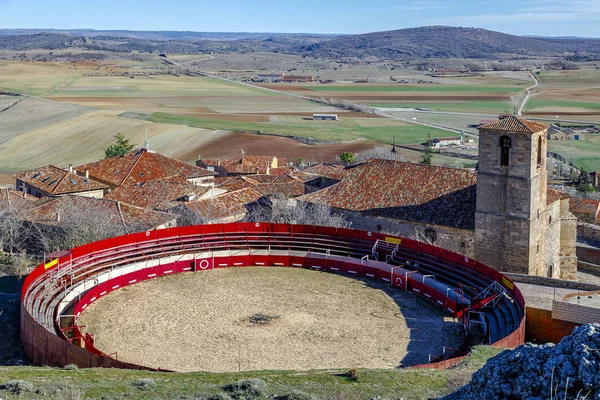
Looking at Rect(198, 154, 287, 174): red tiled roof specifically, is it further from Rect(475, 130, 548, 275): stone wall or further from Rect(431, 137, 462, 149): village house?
Rect(475, 130, 548, 275): stone wall

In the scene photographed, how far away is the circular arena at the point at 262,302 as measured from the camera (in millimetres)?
26250

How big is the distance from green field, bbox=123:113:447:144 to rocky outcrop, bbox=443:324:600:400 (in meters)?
90.3

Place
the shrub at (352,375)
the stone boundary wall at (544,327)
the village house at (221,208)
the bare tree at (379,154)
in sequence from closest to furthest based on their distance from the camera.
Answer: the shrub at (352,375)
the stone boundary wall at (544,327)
the village house at (221,208)
the bare tree at (379,154)

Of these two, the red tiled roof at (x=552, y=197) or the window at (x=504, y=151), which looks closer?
the window at (x=504, y=151)

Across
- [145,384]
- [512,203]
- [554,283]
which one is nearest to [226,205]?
[512,203]

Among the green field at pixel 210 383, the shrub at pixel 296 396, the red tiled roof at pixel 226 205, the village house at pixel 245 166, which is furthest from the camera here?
the village house at pixel 245 166

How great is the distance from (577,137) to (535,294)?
7947 centimetres

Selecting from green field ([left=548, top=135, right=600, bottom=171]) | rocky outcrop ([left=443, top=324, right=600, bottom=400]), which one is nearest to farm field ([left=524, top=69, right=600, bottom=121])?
green field ([left=548, top=135, right=600, bottom=171])

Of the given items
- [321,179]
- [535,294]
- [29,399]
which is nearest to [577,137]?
[321,179]

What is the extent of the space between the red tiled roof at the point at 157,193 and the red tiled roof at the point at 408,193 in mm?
8051

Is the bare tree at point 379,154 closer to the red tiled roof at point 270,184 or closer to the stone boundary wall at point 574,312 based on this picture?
the red tiled roof at point 270,184

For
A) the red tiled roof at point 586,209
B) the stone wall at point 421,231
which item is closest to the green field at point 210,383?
the stone wall at point 421,231

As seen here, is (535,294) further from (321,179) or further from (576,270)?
(321,179)

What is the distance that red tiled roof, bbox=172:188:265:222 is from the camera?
46.2 metres
